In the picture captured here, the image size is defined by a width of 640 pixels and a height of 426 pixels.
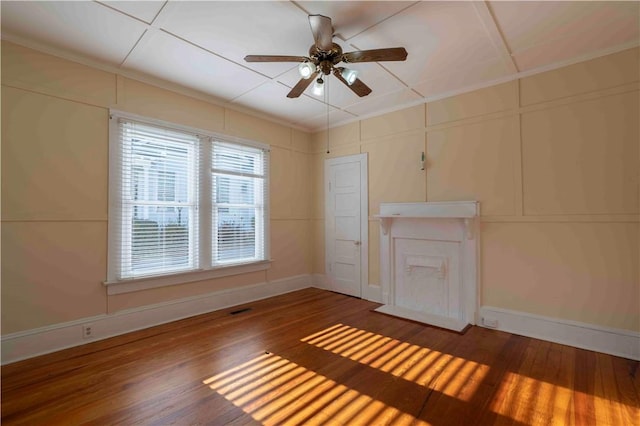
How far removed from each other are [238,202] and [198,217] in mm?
669

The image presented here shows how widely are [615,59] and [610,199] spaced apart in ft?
4.39

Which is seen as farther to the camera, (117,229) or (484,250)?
(484,250)

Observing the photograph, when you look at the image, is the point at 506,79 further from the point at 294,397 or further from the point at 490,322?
the point at 294,397

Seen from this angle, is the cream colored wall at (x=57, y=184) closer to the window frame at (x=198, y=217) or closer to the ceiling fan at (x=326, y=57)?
the window frame at (x=198, y=217)

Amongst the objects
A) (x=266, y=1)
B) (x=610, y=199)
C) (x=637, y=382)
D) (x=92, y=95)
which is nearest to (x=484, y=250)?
(x=610, y=199)

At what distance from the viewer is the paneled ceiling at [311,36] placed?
2.26 m

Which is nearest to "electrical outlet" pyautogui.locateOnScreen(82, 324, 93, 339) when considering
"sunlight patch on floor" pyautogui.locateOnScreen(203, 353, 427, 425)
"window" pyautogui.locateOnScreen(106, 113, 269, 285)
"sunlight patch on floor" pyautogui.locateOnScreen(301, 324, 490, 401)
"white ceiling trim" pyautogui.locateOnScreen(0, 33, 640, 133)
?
"window" pyautogui.locateOnScreen(106, 113, 269, 285)

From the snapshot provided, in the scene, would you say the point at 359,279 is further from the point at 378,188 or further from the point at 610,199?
the point at 610,199

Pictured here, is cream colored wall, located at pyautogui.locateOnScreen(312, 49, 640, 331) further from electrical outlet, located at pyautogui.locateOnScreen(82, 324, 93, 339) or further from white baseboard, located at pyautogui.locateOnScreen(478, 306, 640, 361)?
electrical outlet, located at pyautogui.locateOnScreen(82, 324, 93, 339)

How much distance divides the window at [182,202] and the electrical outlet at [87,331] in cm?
48

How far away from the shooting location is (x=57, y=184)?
2.84m

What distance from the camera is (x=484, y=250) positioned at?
3488 mm

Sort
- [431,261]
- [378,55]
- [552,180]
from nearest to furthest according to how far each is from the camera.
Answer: [378,55] → [552,180] → [431,261]


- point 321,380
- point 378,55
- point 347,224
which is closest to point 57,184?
point 321,380
